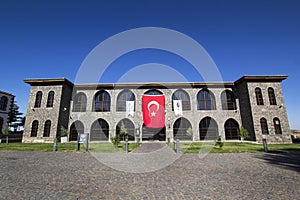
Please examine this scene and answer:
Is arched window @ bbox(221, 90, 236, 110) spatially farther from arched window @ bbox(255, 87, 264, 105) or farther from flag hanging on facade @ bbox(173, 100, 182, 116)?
flag hanging on facade @ bbox(173, 100, 182, 116)

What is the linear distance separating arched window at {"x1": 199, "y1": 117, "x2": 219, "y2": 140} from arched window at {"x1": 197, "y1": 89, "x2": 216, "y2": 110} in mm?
1671

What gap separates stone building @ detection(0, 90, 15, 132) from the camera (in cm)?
2640

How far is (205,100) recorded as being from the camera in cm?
2252

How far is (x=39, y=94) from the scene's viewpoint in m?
21.5

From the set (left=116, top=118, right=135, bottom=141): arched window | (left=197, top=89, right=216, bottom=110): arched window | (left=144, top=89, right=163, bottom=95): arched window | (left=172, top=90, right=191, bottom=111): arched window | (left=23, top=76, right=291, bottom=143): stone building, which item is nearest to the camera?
(left=23, top=76, right=291, bottom=143): stone building

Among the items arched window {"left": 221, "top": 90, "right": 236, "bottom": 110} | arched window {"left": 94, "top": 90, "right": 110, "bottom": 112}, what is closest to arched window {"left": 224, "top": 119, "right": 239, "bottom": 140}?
arched window {"left": 221, "top": 90, "right": 236, "bottom": 110}

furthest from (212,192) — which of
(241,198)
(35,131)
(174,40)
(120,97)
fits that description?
(35,131)

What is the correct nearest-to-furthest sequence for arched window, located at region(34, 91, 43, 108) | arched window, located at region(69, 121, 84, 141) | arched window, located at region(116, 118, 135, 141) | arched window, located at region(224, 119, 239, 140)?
arched window, located at region(34, 91, 43, 108), arched window, located at region(224, 119, 239, 140), arched window, located at region(116, 118, 135, 141), arched window, located at region(69, 121, 84, 141)

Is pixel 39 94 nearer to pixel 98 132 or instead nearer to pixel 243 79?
pixel 98 132

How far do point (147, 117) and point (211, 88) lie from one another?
1030cm

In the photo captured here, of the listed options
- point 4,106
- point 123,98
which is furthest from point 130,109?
point 4,106

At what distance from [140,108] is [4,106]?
81.7ft

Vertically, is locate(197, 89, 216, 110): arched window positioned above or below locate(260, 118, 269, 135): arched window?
→ above

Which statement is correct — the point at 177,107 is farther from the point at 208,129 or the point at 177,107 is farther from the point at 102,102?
the point at 102,102
